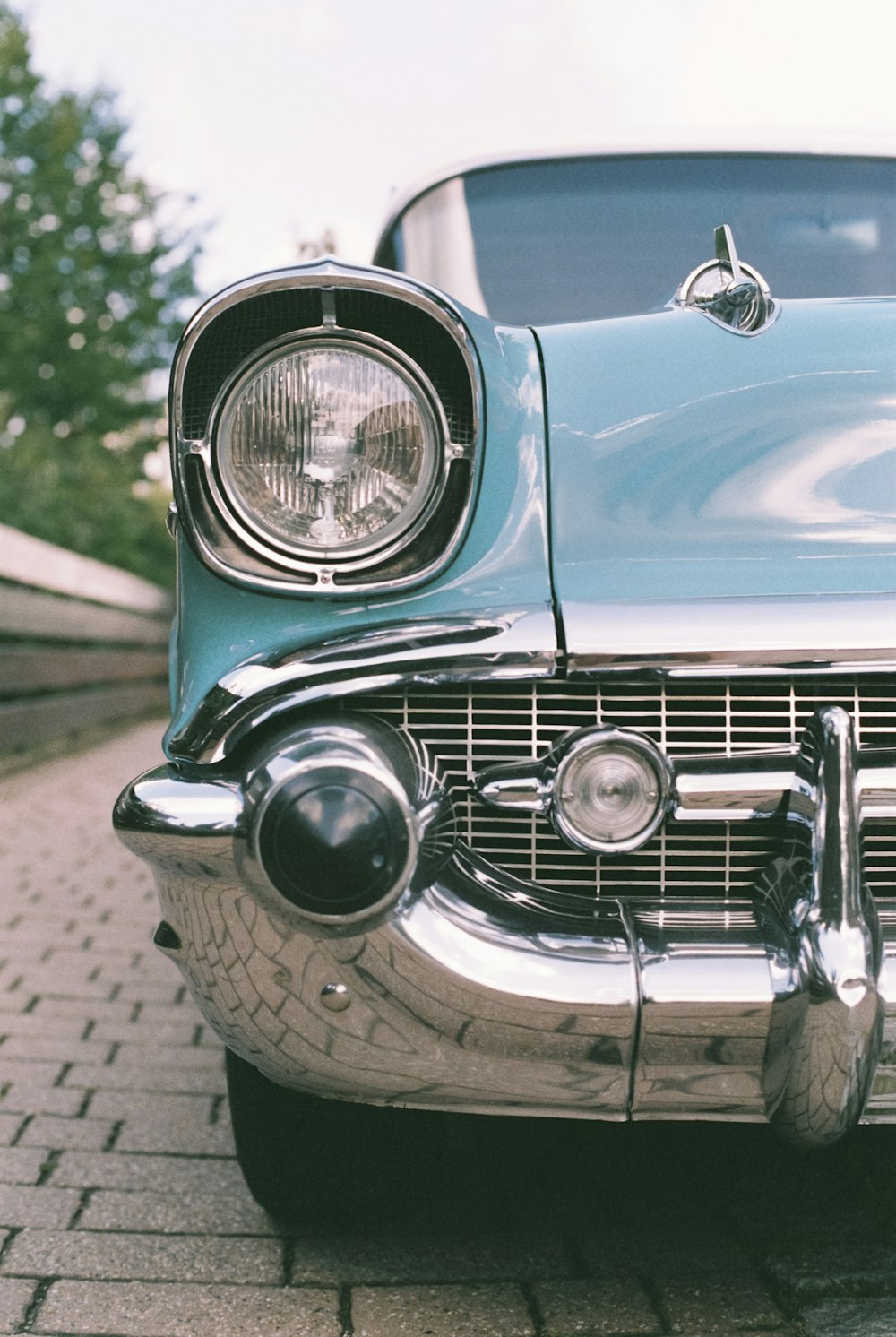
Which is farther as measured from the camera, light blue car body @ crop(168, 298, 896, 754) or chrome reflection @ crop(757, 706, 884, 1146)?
light blue car body @ crop(168, 298, 896, 754)

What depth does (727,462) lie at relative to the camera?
169cm

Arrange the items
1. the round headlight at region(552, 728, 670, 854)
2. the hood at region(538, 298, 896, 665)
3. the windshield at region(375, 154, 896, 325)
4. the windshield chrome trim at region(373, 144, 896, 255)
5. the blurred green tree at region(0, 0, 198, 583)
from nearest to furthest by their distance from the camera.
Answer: the round headlight at region(552, 728, 670, 854) → the hood at region(538, 298, 896, 665) → the windshield at region(375, 154, 896, 325) → the windshield chrome trim at region(373, 144, 896, 255) → the blurred green tree at region(0, 0, 198, 583)

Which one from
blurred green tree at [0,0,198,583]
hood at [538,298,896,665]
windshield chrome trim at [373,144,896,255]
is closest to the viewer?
hood at [538,298,896,665]

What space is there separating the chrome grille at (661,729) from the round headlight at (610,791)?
0.04 m

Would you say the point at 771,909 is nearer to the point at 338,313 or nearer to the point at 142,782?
the point at 142,782

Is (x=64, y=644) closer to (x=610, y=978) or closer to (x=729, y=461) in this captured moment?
(x=729, y=461)

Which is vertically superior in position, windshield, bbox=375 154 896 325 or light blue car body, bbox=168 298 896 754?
windshield, bbox=375 154 896 325

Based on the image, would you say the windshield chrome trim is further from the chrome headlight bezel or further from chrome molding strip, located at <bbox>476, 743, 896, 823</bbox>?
chrome molding strip, located at <bbox>476, 743, 896, 823</bbox>

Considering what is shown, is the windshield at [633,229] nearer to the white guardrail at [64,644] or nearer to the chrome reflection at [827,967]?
the chrome reflection at [827,967]

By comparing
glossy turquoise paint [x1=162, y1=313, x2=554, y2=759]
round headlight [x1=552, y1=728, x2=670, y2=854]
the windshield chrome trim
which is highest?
the windshield chrome trim

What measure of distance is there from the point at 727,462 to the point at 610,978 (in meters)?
0.66

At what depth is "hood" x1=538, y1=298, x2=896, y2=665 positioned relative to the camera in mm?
1615

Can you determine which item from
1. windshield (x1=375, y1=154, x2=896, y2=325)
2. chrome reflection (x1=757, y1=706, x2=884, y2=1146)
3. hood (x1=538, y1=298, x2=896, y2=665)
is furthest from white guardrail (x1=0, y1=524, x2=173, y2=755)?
chrome reflection (x1=757, y1=706, x2=884, y2=1146)

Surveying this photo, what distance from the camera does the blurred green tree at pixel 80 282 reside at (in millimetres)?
19906
